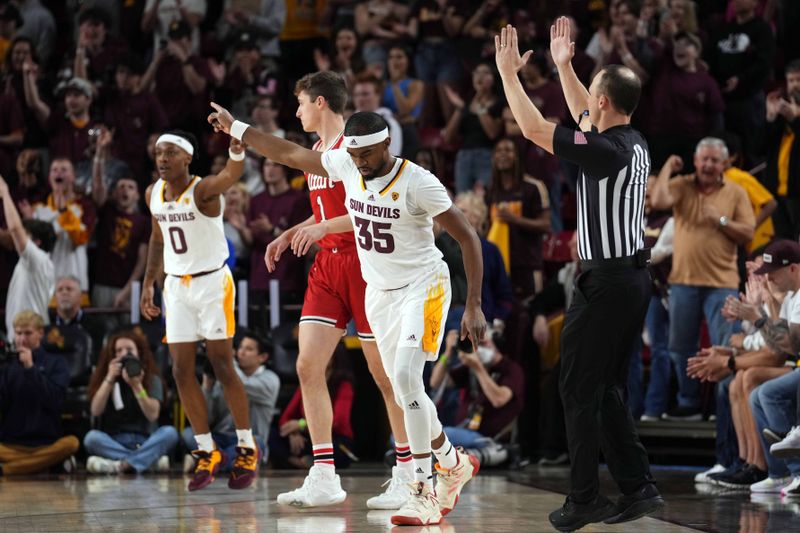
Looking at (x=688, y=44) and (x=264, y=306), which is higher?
(x=688, y=44)

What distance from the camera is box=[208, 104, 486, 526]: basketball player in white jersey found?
636 centimetres

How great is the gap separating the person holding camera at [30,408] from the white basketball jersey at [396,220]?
4.69m

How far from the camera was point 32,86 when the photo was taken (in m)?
13.7

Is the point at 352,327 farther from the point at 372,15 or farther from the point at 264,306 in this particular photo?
the point at 372,15

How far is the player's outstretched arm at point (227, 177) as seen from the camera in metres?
7.70

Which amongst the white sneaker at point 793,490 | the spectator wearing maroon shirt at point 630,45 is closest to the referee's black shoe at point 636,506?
Answer: the white sneaker at point 793,490

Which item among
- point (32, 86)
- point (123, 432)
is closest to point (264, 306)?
point (123, 432)

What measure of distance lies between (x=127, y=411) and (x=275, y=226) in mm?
2585

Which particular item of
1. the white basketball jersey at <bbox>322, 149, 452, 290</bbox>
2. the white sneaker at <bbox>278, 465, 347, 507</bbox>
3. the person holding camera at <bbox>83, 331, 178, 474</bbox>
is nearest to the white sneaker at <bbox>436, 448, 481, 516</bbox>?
the white sneaker at <bbox>278, 465, 347, 507</bbox>

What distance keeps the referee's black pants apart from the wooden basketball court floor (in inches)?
26.1

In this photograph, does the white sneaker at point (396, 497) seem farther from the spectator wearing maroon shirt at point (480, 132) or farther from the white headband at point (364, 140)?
the spectator wearing maroon shirt at point (480, 132)

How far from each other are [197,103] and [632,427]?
922 cm

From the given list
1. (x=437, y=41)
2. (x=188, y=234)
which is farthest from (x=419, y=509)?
(x=437, y=41)

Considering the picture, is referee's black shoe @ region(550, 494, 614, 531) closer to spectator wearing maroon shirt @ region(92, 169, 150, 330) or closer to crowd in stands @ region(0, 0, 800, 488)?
crowd in stands @ region(0, 0, 800, 488)
